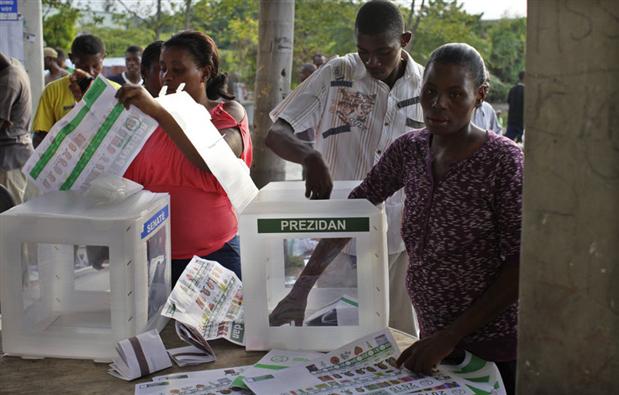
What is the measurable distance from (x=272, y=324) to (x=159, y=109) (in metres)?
0.67

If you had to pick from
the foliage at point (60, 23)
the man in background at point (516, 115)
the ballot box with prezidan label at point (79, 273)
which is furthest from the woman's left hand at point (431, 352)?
the foliage at point (60, 23)

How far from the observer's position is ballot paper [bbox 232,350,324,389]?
167cm

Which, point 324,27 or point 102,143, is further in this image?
point 324,27

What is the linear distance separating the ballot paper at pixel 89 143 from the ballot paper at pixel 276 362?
0.67m

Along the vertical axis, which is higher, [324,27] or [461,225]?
[324,27]

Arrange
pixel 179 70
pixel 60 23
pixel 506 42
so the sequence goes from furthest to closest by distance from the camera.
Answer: pixel 506 42 → pixel 60 23 → pixel 179 70

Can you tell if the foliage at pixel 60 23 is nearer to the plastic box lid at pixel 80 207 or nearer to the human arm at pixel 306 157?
the human arm at pixel 306 157

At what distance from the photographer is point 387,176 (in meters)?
1.96

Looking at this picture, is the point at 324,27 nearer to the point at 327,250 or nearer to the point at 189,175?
the point at 189,175

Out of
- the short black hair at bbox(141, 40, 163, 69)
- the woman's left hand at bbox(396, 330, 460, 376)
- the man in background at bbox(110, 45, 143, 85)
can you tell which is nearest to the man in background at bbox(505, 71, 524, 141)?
the man in background at bbox(110, 45, 143, 85)

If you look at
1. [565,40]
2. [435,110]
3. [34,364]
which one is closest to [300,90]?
[435,110]

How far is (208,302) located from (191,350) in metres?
0.21

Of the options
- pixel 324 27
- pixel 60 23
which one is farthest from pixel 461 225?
pixel 60 23

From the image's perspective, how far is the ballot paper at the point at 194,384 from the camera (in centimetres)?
163
